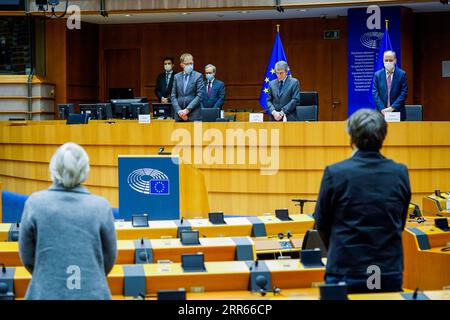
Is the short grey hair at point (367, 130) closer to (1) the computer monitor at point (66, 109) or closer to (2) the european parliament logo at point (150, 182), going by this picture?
(2) the european parliament logo at point (150, 182)

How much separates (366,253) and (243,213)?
6.14m

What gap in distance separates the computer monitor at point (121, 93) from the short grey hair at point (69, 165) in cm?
Result: 1196

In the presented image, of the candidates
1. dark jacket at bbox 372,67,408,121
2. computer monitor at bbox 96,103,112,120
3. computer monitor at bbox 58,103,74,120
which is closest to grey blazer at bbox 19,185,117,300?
dark jacket at bbox 372,67,408,121

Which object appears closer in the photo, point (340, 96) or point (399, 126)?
point (399, 126)

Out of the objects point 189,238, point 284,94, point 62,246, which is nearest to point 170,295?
point 62,246

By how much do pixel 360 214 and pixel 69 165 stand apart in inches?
51.0

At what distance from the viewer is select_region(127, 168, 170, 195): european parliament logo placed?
26.5 ft

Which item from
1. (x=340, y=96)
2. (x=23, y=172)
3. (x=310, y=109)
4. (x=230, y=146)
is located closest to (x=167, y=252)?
(x=230, y=146)

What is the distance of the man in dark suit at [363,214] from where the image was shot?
378 centimetres

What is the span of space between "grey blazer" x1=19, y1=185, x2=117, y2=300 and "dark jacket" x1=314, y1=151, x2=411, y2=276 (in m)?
1.02
